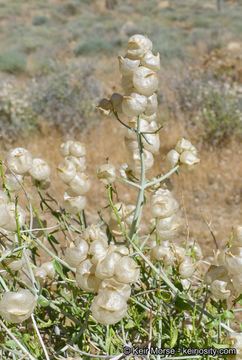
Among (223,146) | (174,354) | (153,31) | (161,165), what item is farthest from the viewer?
(153,31)

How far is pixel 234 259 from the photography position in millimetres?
539

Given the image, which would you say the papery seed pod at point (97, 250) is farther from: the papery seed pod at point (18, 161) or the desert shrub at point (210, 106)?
the desert shrub at point (210, 106)

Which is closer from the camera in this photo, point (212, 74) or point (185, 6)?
point (212, 74)

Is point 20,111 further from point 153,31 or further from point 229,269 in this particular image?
point 153,31

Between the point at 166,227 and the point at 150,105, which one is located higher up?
the point at 150,105

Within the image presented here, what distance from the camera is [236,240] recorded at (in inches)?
21.5

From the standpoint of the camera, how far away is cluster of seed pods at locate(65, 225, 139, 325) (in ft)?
1.59

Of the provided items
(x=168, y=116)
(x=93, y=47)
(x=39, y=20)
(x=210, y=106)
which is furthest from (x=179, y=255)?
(x=39, y=20)

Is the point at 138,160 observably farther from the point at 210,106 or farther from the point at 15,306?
the point at 210,106

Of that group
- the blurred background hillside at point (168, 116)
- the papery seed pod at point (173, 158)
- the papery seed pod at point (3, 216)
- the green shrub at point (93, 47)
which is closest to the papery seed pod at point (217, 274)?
the papery seed pod at point (173, 158)

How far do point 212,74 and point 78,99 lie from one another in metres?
1.76

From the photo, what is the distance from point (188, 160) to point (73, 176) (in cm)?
21

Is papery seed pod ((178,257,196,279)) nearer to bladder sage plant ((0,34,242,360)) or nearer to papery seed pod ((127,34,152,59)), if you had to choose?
bladder sage plant ((0,34,242,360))

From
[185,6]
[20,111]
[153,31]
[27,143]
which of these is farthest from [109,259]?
[185,6]
